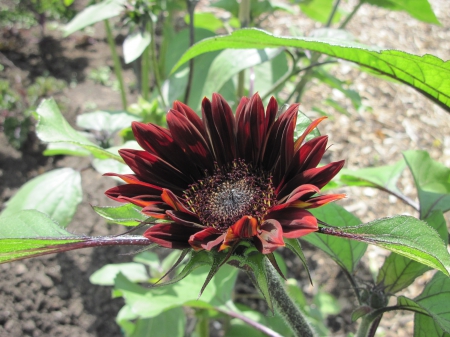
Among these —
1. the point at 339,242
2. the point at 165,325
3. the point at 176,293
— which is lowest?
the point at 165,325

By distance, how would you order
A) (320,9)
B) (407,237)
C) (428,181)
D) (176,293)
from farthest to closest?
(320,9)
(176,293)
(428,181)
(407,237)

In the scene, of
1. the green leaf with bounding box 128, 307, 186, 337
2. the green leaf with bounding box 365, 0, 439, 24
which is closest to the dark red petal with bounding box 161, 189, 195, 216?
the green leaf with bounding box 128, 307, 186, 337

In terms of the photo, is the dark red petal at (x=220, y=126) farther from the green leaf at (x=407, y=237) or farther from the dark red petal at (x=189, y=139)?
the green leaf at (x=407, y=237)

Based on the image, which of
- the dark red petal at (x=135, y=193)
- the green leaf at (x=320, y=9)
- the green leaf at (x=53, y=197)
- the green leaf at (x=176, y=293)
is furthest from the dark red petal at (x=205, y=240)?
the green leaf at (x=320, y=9)

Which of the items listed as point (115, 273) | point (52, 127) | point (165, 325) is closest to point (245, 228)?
point (52, 127)

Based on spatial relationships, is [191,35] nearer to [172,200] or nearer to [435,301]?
[172,200]

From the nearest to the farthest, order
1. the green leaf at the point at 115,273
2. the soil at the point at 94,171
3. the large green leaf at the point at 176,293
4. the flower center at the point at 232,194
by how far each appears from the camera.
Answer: the flower center at the point at 232,194 < the large green leaf at the point at 176,293 < the green leaf at the point at 115,273 < the soil at the point at 94,171
